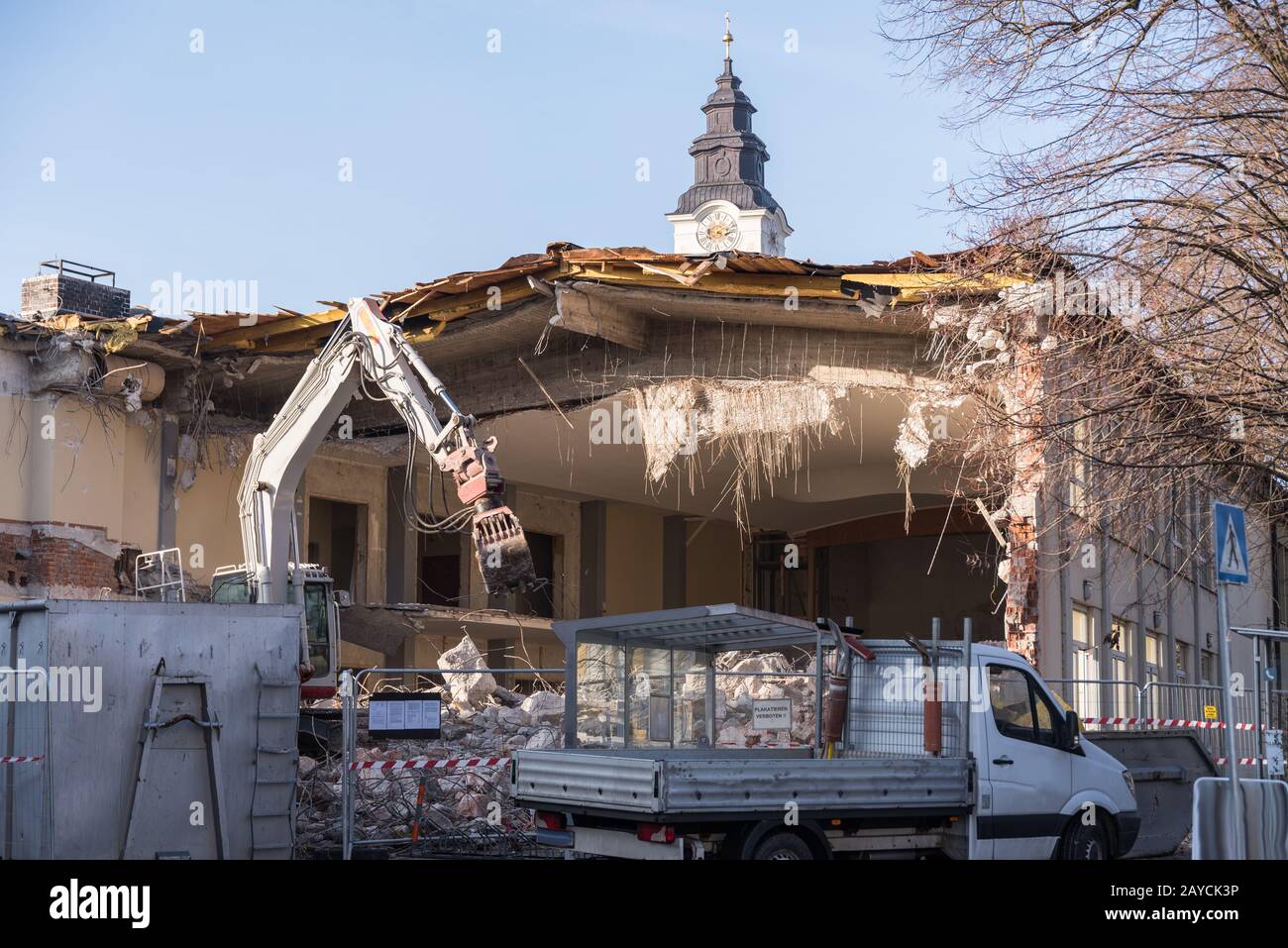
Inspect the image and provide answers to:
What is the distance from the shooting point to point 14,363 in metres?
20.8

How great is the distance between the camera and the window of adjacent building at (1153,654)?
2586 cm

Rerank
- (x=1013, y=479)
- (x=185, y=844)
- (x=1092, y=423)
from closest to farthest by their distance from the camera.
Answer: (x=185, y=844) < (x=1092, y=423) < (x=1013, y=479)

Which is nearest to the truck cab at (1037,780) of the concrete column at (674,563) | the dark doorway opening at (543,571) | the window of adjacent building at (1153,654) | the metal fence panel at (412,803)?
the metal fence panel at (412,803)

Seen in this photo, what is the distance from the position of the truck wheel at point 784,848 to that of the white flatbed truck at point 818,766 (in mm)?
11

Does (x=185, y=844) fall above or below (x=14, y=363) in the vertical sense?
below

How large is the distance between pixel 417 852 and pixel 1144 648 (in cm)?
1478

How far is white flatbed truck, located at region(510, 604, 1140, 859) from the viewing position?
33.8 ft

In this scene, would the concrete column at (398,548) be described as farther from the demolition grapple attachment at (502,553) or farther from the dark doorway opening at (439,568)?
the demolition grapple attachment at (502,553)

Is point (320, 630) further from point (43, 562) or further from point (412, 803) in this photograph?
point (412, 803)

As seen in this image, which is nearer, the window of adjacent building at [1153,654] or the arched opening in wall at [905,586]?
the window of adjacent building at [1153,654]

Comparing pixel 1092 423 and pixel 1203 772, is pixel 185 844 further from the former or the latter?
pixel 1203 772

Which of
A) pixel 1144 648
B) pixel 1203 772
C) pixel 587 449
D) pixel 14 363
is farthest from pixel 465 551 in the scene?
pixel 1203 772

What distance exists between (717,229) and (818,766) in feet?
239

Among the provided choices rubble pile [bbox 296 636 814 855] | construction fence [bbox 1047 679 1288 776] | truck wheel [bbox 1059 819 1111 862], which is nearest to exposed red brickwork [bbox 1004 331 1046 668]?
construction fence [bbox 1047 679 1288 776]
